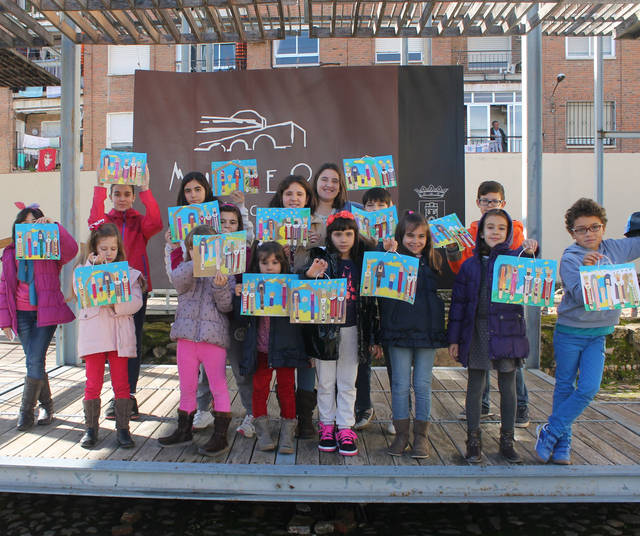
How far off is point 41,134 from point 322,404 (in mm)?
23118

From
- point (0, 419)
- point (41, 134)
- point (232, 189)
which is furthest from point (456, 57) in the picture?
point (0, 419)

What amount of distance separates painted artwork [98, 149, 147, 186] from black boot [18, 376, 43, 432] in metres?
1.42

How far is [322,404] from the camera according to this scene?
329cm

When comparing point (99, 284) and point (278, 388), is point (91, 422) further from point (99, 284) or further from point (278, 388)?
point (278, 388)

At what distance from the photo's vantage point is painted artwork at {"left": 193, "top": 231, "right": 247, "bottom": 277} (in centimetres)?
310

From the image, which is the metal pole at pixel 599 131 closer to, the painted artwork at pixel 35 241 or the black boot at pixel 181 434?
the black boot at pixel 181 434

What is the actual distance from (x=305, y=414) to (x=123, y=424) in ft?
3.56

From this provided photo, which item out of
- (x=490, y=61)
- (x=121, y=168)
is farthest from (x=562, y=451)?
(x=490, y=61)

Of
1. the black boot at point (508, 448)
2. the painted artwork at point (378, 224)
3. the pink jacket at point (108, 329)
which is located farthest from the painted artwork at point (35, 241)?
the black boot at point (508, 448)

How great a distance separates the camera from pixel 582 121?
2020 centimetres

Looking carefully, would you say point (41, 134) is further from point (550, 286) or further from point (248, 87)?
point (550, 286)

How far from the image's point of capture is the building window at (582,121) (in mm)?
20172

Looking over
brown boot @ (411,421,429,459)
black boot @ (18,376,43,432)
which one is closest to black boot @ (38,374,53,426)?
black boot @ (18,376,43,432)

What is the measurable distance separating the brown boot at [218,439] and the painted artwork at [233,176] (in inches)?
62.7
